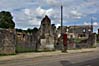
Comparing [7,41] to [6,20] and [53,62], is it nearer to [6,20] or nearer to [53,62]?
[53,62]

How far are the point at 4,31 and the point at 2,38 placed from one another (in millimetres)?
750

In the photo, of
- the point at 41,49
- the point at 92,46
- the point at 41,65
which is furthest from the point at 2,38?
the point at 92,46

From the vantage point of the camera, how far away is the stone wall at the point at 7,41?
1148 inches

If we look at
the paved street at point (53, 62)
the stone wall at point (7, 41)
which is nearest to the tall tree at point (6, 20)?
the stone wall at point (7, 41)

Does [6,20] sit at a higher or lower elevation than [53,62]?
higher

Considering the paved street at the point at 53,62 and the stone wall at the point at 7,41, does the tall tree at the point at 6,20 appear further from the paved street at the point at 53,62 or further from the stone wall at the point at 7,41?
the paved street at the point at 53,62

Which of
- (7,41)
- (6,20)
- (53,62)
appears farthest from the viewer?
(6,20)

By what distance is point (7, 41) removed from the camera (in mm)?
29562

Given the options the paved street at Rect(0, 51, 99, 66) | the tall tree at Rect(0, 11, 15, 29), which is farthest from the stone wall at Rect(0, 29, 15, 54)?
the tall tree at Rect(0, 11, 15, 29)

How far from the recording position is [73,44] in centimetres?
4522

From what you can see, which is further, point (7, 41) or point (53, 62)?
point (7, 41)

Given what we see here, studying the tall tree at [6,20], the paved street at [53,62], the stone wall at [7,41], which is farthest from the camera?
the tall tree at [6,20]

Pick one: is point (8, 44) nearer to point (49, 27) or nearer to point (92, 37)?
point (49, 27)

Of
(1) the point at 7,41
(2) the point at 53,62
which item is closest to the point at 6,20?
(1) the point at 7,41
